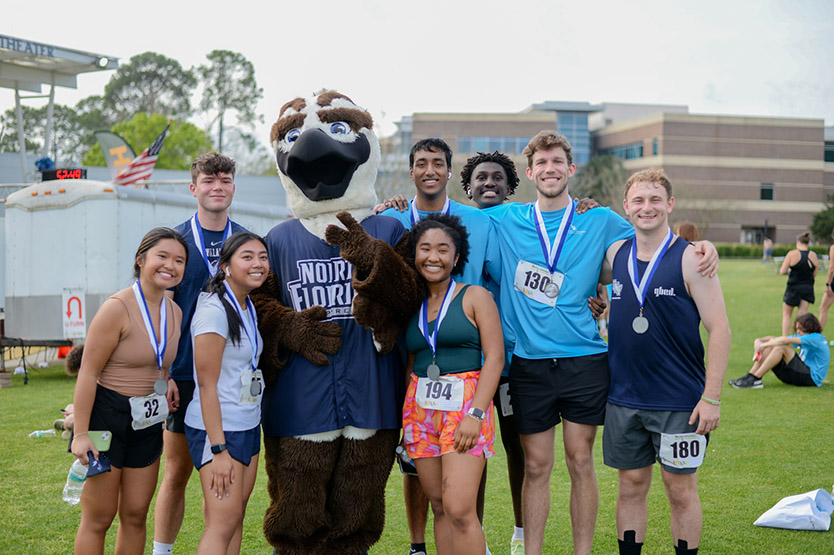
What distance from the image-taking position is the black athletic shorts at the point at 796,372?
8.95 m

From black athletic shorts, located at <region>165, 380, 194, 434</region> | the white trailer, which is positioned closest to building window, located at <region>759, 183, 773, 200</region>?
the white trailer

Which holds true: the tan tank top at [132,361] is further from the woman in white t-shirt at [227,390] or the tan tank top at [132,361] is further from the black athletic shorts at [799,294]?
the black athletic shorts at [799,294]

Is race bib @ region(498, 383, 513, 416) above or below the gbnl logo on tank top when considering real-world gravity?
below

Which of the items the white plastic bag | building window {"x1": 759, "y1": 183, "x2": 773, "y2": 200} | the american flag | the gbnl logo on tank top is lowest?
the white plastic bag

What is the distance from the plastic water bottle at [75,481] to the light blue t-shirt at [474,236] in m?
1.85

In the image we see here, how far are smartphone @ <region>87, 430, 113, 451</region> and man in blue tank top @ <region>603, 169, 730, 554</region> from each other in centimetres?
232

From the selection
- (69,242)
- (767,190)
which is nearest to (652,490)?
(69,242)

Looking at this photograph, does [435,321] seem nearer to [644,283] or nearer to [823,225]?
[644,283]

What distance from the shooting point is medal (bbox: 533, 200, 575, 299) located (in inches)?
145

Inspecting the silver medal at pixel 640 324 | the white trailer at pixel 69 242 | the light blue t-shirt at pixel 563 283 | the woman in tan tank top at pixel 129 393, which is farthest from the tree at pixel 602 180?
the woman in tan tank top at pixel 129 393

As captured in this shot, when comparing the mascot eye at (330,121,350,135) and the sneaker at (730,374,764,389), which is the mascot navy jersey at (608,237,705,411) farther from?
the sneaker at (730,374,764,389)

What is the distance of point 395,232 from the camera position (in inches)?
140

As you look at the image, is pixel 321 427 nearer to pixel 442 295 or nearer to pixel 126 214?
pixel 442 295

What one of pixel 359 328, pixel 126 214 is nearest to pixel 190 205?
pixel 126 214
